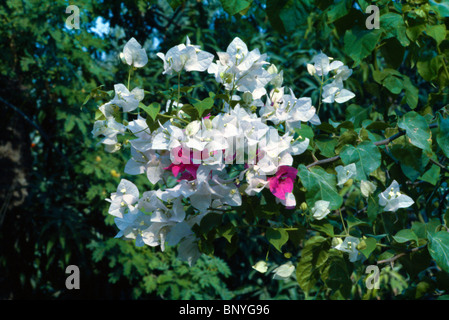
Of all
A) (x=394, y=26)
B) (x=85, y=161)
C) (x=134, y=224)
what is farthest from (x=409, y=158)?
(x=85, y=161)

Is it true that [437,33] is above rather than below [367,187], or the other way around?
above

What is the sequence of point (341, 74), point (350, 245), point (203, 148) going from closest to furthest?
point (203, 148)
point (350, 245)
point (341, 74)

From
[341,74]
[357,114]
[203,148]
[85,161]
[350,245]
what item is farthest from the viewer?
[85,161]

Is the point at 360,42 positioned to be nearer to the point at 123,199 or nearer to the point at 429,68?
the point at 429,68

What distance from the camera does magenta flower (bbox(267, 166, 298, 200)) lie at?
2.46 feet

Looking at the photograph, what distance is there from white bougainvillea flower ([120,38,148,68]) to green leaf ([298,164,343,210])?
34 cm

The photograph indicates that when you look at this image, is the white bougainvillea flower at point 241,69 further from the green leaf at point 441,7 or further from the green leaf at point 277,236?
the green leaf at point 441,7

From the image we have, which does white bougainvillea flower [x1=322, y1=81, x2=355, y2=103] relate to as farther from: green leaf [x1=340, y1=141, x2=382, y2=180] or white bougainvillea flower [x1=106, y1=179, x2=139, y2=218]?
white bougainvillea flower [x1=106, y1=179, x2=139, y2=218]

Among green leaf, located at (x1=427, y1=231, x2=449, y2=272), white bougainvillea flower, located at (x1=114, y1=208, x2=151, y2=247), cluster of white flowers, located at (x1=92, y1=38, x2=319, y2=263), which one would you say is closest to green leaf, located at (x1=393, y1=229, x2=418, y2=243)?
green leaf, located at (x1=427, y1=231, x2=449, y2=272)

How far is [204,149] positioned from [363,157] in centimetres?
28

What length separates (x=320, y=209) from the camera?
771mm
